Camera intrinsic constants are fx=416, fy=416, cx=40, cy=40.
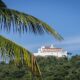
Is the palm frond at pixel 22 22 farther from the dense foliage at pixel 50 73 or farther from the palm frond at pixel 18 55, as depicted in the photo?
the dense foliage at pixel 50 73

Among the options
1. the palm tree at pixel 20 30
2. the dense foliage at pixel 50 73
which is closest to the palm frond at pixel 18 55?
the palm tree at pixel 20 30

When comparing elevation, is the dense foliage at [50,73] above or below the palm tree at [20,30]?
above

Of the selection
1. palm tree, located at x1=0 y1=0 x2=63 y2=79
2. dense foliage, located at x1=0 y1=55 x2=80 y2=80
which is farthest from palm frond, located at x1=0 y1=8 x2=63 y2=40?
dense foliage, located at x1=0 y1=55 x2=80 y2=80

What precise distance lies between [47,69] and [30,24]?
4711 centimetres

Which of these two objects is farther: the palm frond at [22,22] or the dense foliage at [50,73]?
the dense foliage at [50,73]

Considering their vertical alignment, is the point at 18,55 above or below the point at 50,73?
below

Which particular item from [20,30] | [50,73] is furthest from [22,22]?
[50,73]

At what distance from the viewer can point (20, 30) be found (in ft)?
30.5

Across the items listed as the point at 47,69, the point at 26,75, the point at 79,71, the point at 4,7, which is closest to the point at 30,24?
the point at 4,7

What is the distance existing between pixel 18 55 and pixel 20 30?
26.2 inches

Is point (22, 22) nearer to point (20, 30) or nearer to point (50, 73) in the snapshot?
point (20, 30)

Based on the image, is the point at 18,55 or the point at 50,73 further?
the point at 50,73

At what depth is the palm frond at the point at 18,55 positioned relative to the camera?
8.90m

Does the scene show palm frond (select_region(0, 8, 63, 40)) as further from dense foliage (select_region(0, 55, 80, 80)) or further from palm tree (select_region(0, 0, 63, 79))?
dense foliage (select_region(0, 55, 80, 80))
